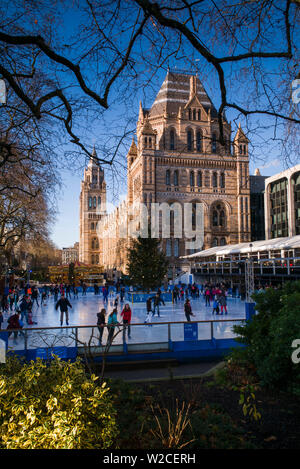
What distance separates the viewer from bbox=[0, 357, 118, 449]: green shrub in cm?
249

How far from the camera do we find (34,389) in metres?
2.98

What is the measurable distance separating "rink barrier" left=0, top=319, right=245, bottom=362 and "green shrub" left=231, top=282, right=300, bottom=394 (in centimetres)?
374

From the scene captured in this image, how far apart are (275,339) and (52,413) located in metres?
3.04

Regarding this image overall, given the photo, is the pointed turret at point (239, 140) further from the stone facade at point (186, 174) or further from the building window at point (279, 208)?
Answer: the building window at point (279, 208)

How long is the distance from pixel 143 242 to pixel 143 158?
2167 centimetres

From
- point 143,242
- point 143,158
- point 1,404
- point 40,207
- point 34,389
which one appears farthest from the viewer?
point 143,158

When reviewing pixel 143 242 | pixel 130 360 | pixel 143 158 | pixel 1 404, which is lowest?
pixel 130 360

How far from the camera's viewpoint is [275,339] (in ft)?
15.0

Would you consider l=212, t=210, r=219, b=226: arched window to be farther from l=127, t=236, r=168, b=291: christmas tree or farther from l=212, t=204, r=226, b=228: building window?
l=127, t=236, r=168, b=291: christmas tree

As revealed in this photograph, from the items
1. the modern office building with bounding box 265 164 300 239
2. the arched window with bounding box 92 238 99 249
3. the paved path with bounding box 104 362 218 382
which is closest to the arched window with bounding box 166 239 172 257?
the modern office building with bounding box 265 164 300 239

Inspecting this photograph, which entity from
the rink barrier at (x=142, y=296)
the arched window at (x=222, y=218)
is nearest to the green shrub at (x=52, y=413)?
the rink barrier at (x=142, y=296)

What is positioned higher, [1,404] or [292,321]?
[292,321]
